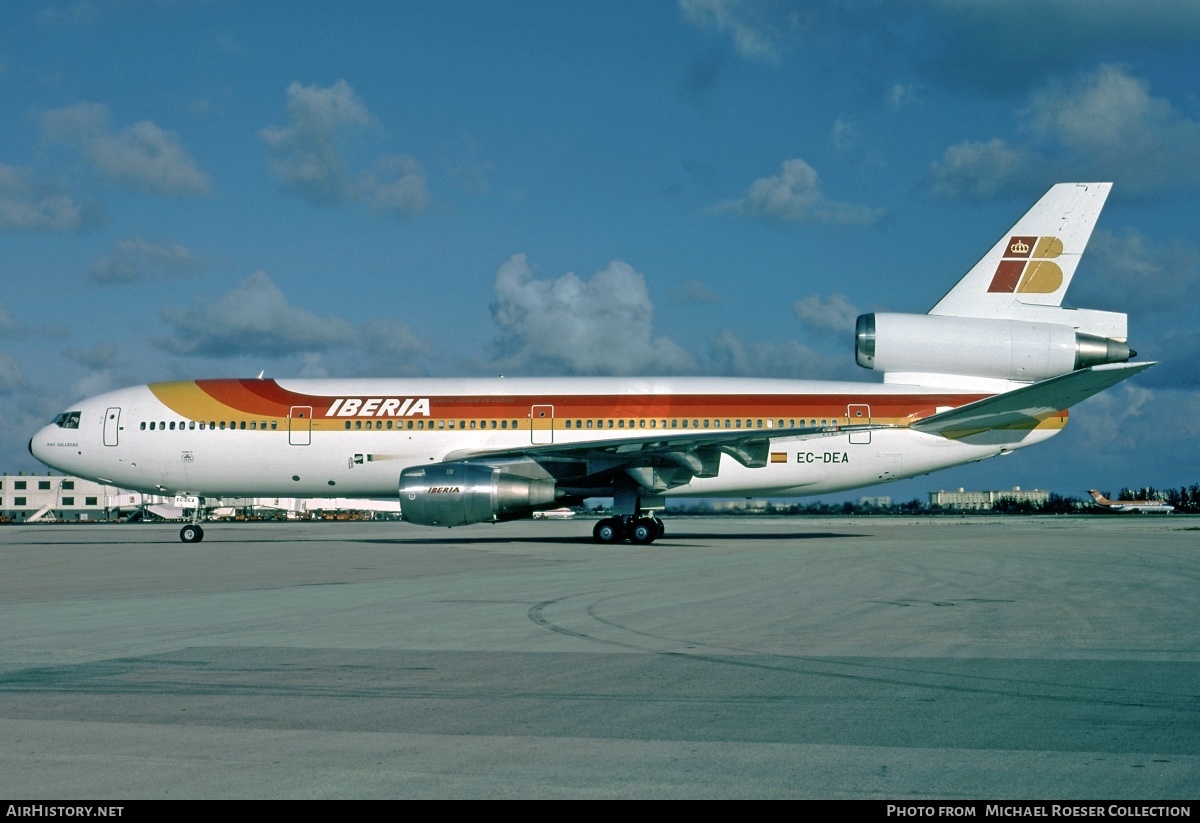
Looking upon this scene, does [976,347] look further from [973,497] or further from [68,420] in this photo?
[973,497]

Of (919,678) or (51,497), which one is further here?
(51,497)

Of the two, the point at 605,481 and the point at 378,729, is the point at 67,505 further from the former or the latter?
the point at 378,729

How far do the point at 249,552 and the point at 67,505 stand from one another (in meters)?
99.0

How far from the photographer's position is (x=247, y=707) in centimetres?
641

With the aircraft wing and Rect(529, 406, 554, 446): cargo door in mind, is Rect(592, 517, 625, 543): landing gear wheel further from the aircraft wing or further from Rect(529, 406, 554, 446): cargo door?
Rect(529, 406, 554, 446): cargo door

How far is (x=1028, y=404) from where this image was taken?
26438 mm

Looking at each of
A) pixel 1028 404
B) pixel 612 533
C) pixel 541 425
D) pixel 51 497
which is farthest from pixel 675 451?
pixel 51 497

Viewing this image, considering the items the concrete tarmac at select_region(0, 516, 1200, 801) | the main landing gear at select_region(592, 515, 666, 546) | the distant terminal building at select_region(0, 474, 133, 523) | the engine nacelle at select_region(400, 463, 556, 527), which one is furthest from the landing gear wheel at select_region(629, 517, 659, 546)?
the distant terminal building at select_region(0, 474, 133, 523)

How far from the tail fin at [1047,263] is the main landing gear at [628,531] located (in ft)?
33.9

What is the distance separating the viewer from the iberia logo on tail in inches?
1076

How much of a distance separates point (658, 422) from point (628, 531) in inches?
121

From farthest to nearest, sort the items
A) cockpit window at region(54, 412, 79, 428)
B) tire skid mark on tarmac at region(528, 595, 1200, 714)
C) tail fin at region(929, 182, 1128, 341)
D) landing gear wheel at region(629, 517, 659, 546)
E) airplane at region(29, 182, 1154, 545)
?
cockpit window at region(54, 412, 79, 428)
tail fin at region(929, 182, 1128, 341)
landing gear wheel at region(629, 517, 659, 546)
airplane at region(29, 182, 1154, 545)
tire skid mark on tarmac at region(528, 595, 1200, 714)

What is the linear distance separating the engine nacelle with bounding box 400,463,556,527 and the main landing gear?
9.07 ft

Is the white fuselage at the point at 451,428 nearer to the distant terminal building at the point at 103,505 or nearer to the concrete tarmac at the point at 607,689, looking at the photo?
the concrete tarmac at the point at 607,689
